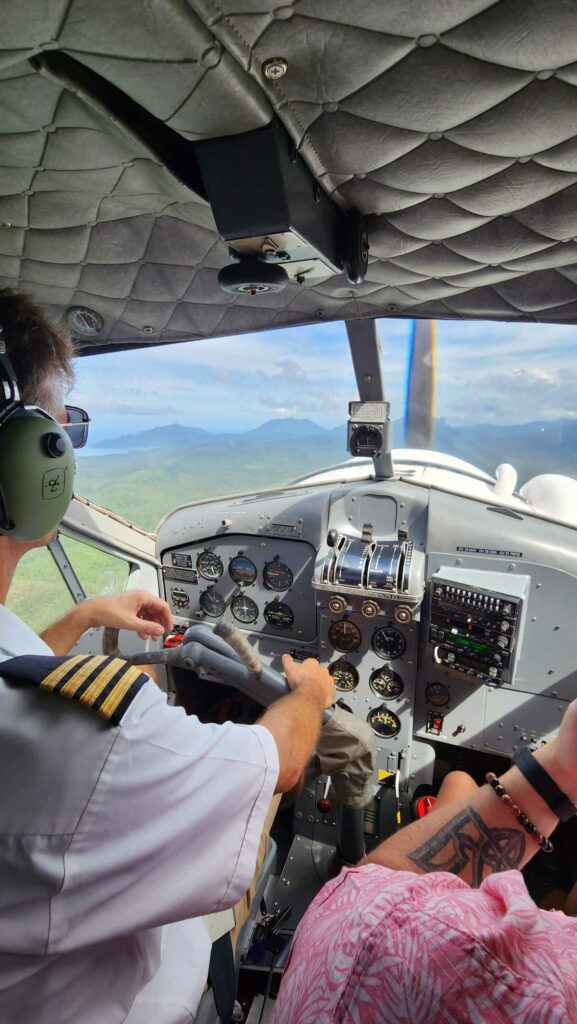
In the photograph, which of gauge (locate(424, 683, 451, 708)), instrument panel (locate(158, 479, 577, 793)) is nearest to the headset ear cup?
instrument panel (locate(158, 479, 577, 793))

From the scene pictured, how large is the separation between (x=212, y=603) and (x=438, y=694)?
1.47 meters

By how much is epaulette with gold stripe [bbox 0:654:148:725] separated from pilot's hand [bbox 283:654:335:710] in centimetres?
61

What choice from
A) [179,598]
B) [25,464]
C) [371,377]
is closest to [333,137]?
[25,464]

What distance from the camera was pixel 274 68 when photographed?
0.98 m

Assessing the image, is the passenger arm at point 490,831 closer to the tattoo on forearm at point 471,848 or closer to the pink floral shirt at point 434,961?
the tattoo on forearm at point 471,848

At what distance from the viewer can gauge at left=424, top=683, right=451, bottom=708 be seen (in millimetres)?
2797

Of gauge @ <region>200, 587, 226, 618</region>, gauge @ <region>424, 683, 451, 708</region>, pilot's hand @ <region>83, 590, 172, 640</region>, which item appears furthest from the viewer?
gauge @ <region>200, 587, 226, 618</region>

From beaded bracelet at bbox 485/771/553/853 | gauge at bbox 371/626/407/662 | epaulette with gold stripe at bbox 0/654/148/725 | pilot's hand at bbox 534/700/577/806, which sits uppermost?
epaulette with gold stripe at bbox 0/654/148/725

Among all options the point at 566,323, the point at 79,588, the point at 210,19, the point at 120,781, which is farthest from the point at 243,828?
the point at 79,588

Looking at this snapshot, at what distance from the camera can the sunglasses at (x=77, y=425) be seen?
1.74 m

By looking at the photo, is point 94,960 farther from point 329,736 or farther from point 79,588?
point 79,588

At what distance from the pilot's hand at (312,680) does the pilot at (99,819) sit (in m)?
0.40

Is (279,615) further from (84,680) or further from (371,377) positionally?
(84,680)

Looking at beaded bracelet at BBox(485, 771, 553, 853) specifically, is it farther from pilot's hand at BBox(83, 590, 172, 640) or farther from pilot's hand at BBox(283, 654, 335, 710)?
pilot's hand at BBox(83, 590, 172, 640)
